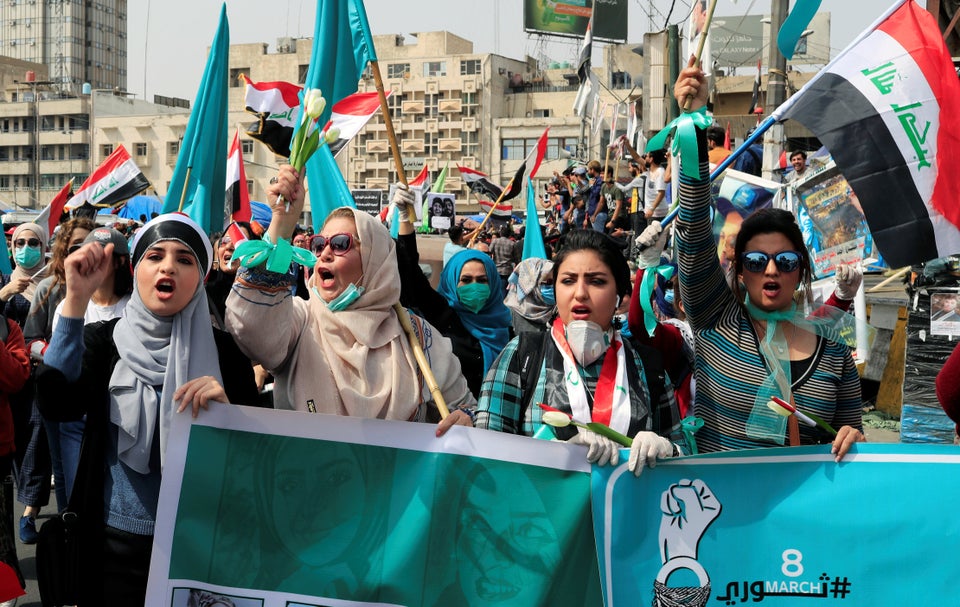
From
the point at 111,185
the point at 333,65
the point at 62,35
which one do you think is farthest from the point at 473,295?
the point at 62,35

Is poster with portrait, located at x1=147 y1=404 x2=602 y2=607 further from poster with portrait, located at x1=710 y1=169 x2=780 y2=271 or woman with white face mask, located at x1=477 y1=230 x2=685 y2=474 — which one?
poster with portrait, located at x1=710 y1=169 x2=780 y2=271

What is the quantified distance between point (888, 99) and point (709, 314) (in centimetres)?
125

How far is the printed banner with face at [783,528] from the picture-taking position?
2.99m

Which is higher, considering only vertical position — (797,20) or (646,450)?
(797,20)

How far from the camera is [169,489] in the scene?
3086 mm

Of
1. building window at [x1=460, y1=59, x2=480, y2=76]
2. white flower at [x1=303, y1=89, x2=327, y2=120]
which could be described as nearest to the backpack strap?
white flower at [x1=303, y1=89, x2=327, y2=120]

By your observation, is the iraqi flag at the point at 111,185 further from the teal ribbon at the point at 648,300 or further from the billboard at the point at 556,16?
the billboard at the point at 556,16

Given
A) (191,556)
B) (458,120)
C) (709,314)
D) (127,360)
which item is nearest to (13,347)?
(127,360)

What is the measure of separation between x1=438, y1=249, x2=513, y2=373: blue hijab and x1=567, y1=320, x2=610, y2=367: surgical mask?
7.44 feet

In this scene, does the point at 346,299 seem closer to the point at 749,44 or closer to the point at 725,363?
the point at 725,363

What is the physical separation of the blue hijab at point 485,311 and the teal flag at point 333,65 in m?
0.63

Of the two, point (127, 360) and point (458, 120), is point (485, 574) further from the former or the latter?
point (458, 120)

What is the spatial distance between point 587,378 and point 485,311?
2.43 m

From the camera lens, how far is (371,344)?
3.47m
